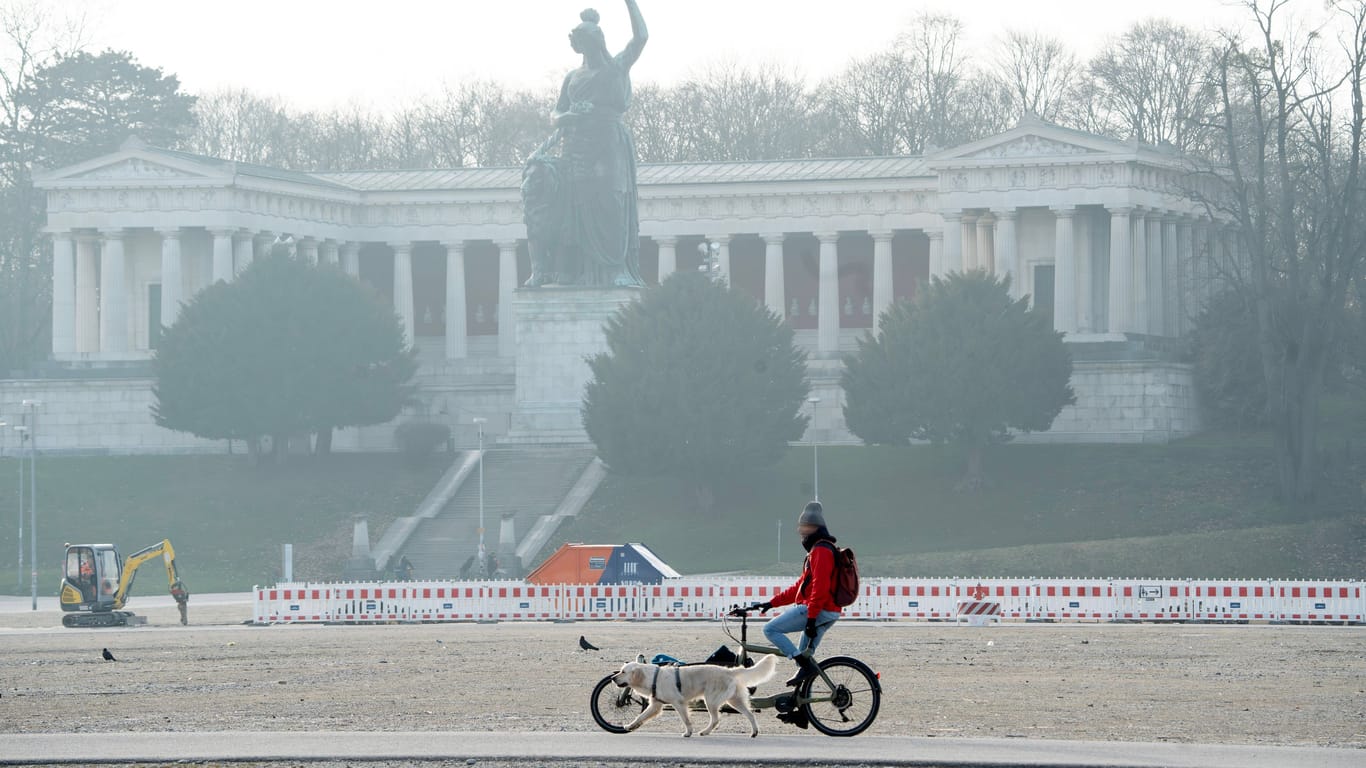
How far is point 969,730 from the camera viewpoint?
2298 cm

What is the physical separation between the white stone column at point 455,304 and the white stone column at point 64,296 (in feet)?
53.9

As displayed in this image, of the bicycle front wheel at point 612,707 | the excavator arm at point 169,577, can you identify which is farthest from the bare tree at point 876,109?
the bicycle front wheel at point 612,707

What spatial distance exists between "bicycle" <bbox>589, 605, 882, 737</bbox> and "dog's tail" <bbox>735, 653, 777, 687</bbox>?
0.67ft

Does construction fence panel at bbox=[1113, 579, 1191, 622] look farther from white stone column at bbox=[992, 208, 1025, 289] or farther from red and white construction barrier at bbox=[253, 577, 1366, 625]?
white stone column at bbox=[992, 208, 1025, 289]

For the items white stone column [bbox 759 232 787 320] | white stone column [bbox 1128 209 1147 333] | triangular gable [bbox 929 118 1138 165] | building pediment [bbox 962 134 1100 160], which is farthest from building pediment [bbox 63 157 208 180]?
white stone column [bbox 1128 209 1147 333]

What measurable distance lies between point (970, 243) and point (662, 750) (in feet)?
282

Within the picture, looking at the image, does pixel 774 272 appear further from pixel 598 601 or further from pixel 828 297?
pixel 598 601

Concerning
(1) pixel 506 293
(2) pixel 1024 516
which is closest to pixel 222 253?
(1) pixel 506 293

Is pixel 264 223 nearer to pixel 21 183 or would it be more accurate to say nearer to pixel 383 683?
pixel 21 183

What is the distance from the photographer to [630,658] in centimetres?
3453

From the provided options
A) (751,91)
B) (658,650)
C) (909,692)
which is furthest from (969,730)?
(751,91)

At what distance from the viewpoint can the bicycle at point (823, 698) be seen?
21.6 meters

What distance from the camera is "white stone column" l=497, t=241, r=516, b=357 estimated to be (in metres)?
111

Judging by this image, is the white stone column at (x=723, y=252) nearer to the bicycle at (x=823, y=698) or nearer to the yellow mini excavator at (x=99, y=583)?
the yellow mini excavator at (x=99, y=583)
